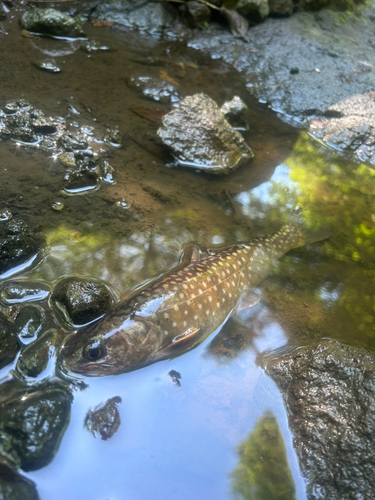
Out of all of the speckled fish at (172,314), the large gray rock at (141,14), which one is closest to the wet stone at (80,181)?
the speckled fish at (172,314)

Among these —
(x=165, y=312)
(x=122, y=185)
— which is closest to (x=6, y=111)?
(x=122, y=185)

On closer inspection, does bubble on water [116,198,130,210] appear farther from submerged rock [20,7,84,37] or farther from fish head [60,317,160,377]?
submerged rock [20,7,84,37]

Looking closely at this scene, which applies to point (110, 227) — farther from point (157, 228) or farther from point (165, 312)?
point (165, 312)

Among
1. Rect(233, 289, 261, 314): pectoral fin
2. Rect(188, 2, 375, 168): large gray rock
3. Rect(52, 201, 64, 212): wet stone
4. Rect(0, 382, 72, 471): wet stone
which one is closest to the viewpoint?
Rect(0, 382, 72, 471): wet stone

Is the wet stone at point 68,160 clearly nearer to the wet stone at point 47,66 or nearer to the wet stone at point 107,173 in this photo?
the wet stone at point 107,173

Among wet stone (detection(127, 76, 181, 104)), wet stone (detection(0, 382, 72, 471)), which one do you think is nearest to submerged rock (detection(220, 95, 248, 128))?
wet stone (detection(127, 76, 181, 104))
